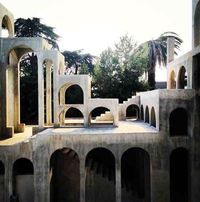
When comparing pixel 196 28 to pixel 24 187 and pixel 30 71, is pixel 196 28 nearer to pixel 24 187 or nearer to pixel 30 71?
pixel 24 187

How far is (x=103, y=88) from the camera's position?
121 feet

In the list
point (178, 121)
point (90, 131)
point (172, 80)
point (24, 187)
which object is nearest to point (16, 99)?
point (90, 131)

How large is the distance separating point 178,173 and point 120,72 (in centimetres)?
1638

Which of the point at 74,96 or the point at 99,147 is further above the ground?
the point at 74,96

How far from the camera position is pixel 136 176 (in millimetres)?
25328

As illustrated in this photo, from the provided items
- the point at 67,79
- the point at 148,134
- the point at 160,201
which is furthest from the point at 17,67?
the point at 160,201

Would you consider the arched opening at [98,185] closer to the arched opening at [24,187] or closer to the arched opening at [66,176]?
the arched opening at [66,176]

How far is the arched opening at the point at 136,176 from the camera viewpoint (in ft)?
72.4

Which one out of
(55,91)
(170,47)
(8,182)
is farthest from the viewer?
(170,47)

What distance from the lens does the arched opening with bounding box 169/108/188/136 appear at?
22.1 meters

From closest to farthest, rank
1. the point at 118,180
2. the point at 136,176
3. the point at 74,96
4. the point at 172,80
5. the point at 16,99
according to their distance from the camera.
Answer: the point at 118,180 → the point at 136,176 → the point at 16,99 → the point at 172,80 → the point at 74,96

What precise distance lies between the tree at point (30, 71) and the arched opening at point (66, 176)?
14.3 metres

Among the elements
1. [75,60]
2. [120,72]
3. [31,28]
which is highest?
[31,28]

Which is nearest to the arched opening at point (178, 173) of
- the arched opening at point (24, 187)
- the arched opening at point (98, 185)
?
the arched opening at point (98, 185)
